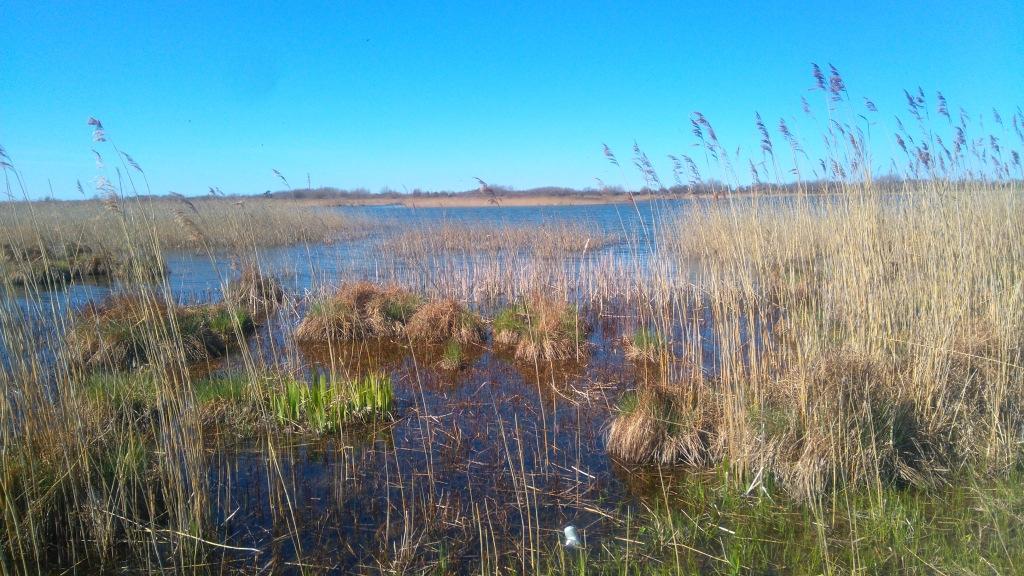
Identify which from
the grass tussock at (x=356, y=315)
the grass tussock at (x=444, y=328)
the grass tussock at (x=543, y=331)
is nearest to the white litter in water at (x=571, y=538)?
the grass tussock at (x=543, y=331)

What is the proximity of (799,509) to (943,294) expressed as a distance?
218 cm

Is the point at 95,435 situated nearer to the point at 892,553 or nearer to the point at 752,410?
the point at 752,410

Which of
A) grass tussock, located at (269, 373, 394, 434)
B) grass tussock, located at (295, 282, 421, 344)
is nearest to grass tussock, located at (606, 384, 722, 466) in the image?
grass tussock, located at (269, 373, 394, 434)

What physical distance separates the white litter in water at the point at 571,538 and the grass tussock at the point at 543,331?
131 inches

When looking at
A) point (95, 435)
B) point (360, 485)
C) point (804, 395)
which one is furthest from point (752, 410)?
point (95, 435)

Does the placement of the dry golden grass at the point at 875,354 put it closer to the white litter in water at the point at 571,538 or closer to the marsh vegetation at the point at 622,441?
the marsh vegetation at the point at 622,441

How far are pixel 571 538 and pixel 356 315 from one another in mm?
5515

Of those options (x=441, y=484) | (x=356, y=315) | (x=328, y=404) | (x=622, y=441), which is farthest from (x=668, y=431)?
(x=356, y=315)

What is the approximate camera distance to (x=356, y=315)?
26.3ft

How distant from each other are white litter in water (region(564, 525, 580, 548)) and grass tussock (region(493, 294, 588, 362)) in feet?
10.9

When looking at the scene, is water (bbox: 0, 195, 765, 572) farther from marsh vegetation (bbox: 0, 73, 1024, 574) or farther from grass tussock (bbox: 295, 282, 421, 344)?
grass tussock (bbox: 295, 282, 421, 344)

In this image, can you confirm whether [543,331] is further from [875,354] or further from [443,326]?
[875,354]

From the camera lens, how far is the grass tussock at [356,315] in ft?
26.2

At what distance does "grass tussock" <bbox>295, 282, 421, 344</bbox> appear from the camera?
7980 millimetres
